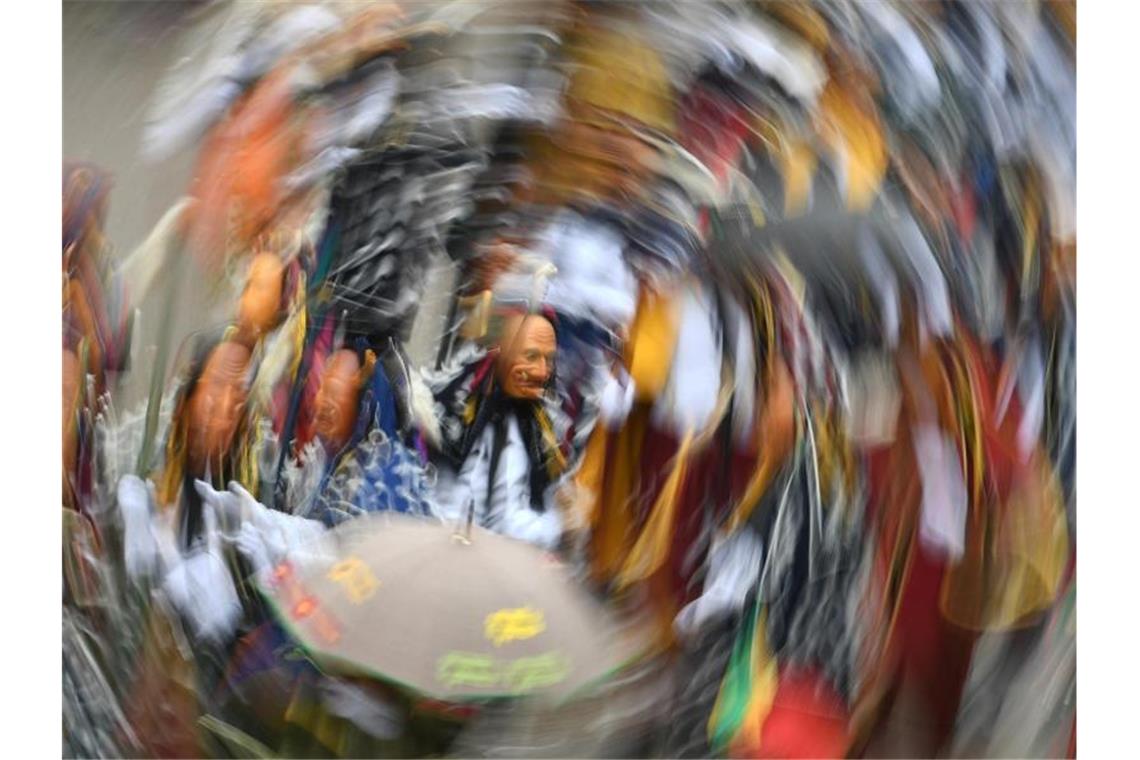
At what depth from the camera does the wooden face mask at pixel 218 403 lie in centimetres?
A: 234

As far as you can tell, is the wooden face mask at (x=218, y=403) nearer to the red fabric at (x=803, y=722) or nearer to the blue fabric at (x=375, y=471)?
the blue fabric at (x=375, y=471)

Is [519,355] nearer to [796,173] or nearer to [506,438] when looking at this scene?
[506,438]

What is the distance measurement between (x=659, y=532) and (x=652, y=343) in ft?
1.23

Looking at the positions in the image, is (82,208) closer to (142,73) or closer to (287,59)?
(142,73)

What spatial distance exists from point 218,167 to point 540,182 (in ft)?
2.12

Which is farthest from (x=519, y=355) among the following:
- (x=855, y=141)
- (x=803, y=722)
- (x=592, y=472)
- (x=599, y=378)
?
(x=803, y=722)

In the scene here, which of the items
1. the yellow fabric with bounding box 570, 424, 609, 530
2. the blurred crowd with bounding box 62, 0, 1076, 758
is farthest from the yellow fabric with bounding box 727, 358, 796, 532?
the yellow fabric with bounding box 570, 424, 609, 530

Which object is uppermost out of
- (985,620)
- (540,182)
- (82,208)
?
(540,182)

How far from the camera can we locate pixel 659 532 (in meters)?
2.33

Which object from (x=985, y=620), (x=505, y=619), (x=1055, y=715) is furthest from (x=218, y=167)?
(x=1055, y=715)

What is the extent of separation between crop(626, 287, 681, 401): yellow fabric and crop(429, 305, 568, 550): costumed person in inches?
6.4

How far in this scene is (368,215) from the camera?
2.33 metres

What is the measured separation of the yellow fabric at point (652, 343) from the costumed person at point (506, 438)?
0.54ft

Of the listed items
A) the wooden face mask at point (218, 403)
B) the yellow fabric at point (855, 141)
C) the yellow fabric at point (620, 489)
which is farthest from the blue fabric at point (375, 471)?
the yellow fabric at point (855, 141)
